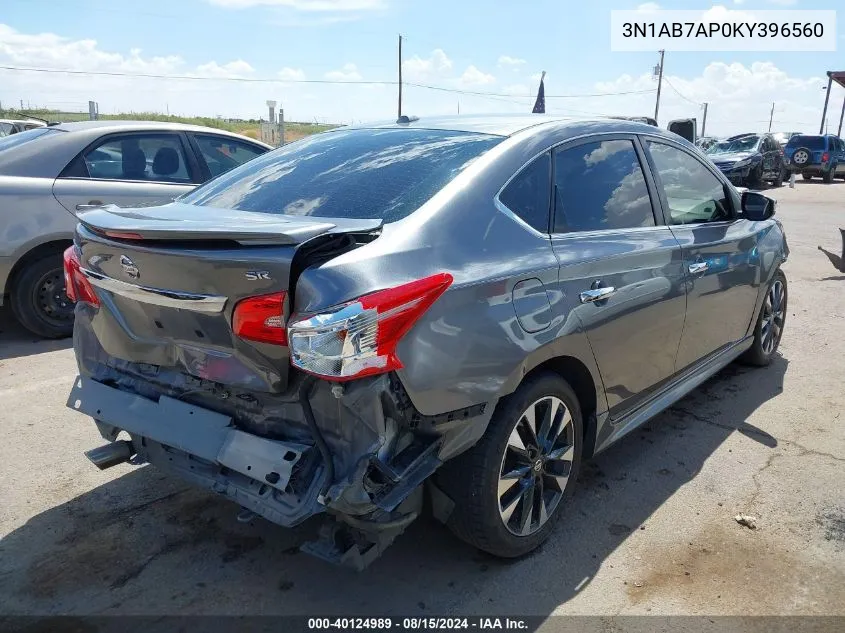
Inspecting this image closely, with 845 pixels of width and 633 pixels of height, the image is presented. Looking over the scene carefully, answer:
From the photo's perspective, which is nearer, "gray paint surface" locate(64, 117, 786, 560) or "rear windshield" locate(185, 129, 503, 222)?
"gray paint surface" locate(64, 117, 786, 560)

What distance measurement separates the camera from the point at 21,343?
570cm

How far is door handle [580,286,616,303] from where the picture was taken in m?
2.81

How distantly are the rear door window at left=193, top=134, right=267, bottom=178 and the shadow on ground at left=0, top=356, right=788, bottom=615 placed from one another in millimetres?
3819

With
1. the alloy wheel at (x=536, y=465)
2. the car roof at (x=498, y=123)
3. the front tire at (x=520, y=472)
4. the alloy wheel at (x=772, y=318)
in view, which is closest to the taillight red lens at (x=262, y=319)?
the front tire at (x=520, y=472)

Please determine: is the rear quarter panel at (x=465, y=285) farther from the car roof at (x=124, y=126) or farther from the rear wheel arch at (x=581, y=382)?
the car roof at (x=124, y=126)

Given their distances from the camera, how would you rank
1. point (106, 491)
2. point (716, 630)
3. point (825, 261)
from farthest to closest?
point (825, 261) → point (106, 491) → point (716, 630)

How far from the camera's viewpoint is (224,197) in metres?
3.10

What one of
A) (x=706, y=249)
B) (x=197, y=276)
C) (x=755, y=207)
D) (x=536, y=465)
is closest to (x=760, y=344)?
(x=755, y=207)

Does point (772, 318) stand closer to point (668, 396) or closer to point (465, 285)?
point (668, 396)

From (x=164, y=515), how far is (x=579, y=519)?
1911 millimetres

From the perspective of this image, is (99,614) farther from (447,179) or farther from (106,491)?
(447,179)

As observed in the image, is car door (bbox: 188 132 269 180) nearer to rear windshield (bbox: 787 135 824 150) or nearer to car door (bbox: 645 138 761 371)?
car door (bbox: 645 138 761 371)

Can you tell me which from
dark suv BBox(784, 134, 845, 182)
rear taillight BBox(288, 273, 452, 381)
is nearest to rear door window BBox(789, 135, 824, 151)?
dark suv BBox(784, 134, 845, 182)

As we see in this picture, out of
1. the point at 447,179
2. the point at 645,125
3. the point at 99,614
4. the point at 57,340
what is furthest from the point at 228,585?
the point at 57,340
